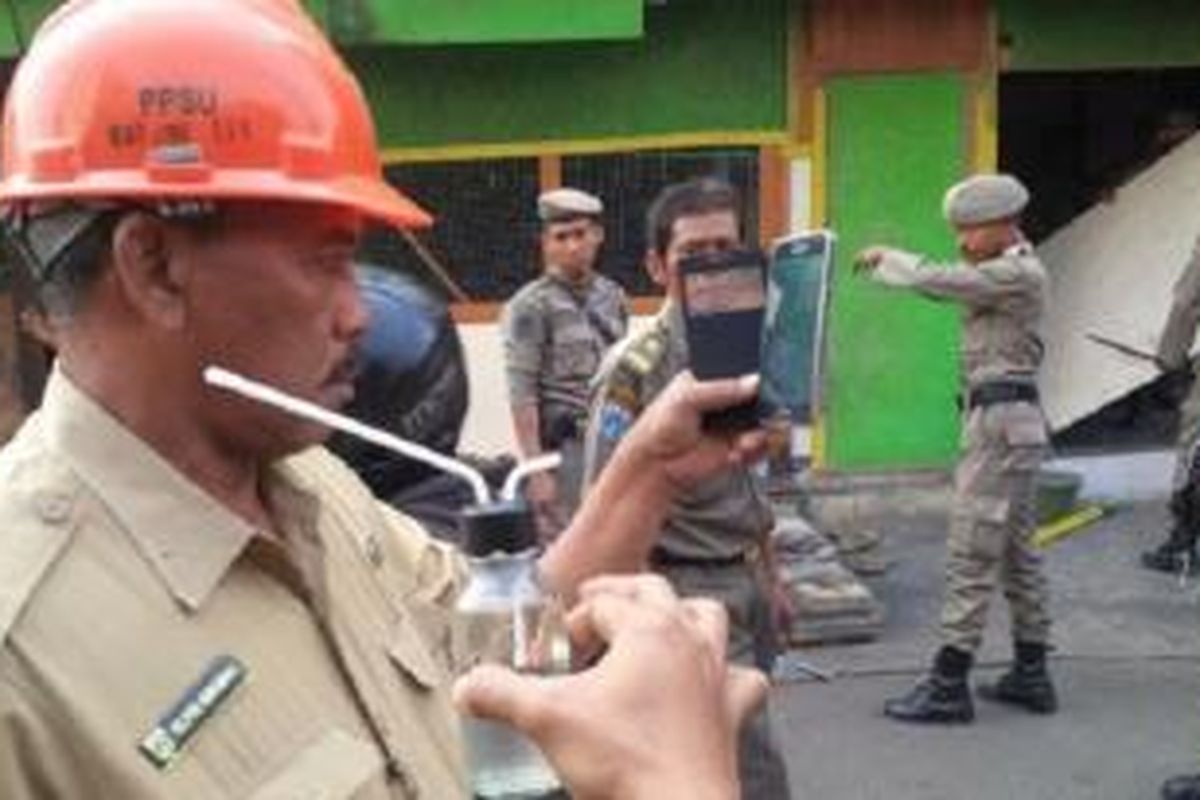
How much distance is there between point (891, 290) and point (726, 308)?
7588 mm

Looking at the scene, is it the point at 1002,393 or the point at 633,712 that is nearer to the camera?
the point at 633,712

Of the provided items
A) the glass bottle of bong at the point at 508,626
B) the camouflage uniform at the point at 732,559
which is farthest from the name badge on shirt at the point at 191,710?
the camouflage uniform at the point at 732,559

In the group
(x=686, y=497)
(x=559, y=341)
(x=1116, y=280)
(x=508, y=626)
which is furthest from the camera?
(x=1116, y=280)

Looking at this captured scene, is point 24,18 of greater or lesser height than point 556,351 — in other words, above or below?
above

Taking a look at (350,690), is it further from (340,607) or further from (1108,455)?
(1108,455)

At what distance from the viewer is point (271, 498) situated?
2014 millimetres

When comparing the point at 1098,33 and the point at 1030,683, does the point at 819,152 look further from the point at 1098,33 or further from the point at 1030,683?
the point at 1030,683

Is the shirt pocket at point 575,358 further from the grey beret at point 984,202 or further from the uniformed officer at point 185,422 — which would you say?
the uniformed officer at point 185,422

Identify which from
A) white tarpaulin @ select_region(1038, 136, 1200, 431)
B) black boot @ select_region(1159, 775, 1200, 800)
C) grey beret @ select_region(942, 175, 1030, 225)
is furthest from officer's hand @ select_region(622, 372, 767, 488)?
white tarpaulin @ select_region(1038, 136, 1200, 431)

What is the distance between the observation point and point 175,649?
5.64 ft

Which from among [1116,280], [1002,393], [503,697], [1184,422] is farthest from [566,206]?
[503,697]

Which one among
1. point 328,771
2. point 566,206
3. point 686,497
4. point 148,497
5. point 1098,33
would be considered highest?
point 1098,33

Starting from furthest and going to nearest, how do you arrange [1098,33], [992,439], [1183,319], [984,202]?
1. [1098,33]
2. [1183,319]
3. [992,439]
4. [984,202]

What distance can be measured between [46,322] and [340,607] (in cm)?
40
